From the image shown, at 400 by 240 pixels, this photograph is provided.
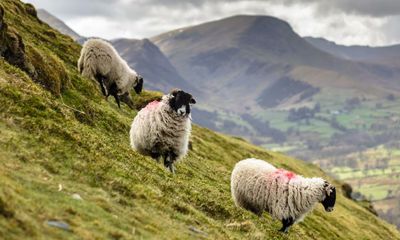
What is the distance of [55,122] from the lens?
19.2 metres

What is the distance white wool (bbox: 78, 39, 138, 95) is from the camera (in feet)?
119

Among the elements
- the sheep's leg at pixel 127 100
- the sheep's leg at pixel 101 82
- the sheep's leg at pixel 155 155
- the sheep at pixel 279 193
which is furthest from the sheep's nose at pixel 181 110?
the sheep's leg at pixel 127 100

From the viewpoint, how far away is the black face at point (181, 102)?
78.6 ft

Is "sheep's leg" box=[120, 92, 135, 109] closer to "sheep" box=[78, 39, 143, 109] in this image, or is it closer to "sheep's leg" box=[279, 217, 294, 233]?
"sheep" box=[78, 39, 143, 109]

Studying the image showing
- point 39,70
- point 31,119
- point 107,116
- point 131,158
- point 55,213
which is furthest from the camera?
point 107,116

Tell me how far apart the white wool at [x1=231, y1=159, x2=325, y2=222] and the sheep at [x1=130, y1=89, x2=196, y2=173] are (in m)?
3.75

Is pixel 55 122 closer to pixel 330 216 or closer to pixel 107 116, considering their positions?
pixel 107 116

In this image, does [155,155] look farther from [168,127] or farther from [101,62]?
[101,62]

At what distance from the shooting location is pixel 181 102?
945 inches

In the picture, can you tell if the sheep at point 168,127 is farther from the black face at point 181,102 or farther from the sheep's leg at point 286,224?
the sheep's leg at point 286,224

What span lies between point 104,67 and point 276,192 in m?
17.9

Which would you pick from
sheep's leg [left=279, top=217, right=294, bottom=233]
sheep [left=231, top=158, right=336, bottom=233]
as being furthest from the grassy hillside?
sheep [left=231, top=158, right=336, bottom=233]

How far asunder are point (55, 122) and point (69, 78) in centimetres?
1507

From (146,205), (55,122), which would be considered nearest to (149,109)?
(55,122)
